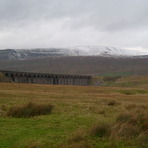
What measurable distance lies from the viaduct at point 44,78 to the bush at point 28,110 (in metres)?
79.4

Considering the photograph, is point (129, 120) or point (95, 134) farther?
point (129, 120)

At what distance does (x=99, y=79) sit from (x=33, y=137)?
441ft

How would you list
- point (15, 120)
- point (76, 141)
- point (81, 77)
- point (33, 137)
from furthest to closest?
point (81, 77), point (15, 120), point (33, 137), point (76, 141)

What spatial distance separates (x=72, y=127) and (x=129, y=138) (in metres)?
3.50

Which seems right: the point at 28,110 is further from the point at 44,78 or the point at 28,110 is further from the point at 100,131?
the point at 44,78

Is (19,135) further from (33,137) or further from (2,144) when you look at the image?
(2,144)

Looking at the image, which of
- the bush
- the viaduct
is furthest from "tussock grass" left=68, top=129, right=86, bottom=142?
the viaduct

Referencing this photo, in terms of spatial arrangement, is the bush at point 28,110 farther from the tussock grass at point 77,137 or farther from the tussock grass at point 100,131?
the tussock grass at point 77,137

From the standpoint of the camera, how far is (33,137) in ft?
38.4

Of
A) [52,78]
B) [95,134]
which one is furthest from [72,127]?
[52,78]

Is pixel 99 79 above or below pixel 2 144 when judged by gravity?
below

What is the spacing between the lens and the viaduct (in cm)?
10011

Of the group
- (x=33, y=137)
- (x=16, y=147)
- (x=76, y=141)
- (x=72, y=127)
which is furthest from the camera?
(x=72, y=127)

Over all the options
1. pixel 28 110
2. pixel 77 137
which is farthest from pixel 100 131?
pixel 28 110
